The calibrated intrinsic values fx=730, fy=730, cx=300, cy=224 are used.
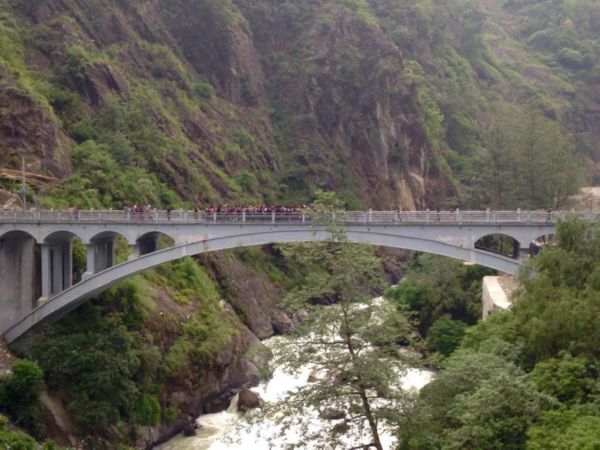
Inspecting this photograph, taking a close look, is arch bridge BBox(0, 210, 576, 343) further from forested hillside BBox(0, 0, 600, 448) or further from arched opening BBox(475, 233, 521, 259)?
arched opening BBox(475, 233, 521, 259)

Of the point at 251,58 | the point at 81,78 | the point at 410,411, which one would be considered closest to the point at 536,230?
the point at 410,411

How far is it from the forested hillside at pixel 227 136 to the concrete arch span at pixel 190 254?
3.39 ft

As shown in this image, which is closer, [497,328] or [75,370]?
[497,328]

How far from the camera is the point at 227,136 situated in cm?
5875

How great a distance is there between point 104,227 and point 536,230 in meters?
16.3

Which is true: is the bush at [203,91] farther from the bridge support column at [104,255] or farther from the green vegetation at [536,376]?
the green vegetation at [536,376]

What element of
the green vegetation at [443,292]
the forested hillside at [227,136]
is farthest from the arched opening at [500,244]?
the forested hillside at [227,136]

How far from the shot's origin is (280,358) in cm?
1728

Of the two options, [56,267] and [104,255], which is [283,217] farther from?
[56,267]

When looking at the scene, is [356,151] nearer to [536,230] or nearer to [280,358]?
[536,230]

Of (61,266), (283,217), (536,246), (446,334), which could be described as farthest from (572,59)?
(61,266)

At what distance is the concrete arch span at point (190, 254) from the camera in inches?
1056

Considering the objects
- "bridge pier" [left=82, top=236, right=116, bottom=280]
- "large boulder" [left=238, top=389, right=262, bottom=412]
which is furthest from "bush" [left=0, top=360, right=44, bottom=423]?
Result: "large boulder" [left=238, top=389, right=262, bottom=412]

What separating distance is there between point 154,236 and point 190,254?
2.85 meters
